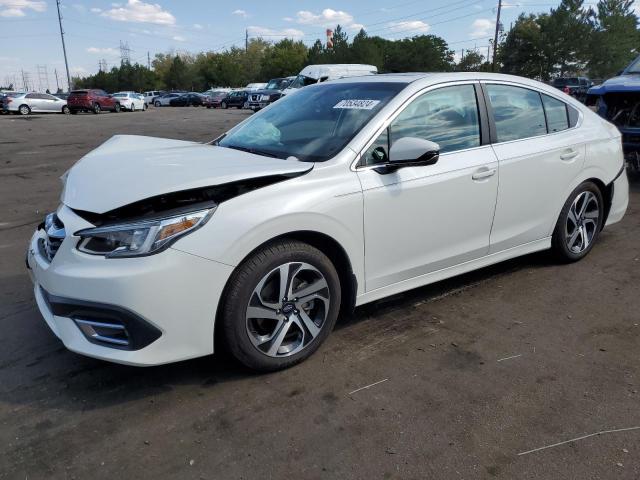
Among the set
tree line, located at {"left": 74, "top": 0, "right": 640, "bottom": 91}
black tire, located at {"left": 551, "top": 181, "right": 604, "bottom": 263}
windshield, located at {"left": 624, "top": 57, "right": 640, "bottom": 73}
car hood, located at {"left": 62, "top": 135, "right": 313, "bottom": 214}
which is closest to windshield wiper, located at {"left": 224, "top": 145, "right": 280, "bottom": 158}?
car hood, located at {"left": 62, "top": 135, "right": 313, "bottom": 214}

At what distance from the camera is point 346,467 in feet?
7.56

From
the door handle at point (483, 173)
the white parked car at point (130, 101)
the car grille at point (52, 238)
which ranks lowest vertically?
the white parked car at point (130, 101)

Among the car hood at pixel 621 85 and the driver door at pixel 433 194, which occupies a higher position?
the car hood at pixel 621 85

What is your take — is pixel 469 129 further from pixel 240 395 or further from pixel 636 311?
pixel 240 395

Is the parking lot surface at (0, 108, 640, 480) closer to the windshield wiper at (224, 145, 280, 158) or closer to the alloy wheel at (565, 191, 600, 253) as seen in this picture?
the alloy wheel at (565, 191, 600, 253)

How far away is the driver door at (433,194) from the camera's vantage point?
3279 millimetres

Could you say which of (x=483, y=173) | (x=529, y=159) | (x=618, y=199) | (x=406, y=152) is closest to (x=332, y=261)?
(x=406, y=152)

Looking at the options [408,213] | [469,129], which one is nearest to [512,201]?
[469,129]

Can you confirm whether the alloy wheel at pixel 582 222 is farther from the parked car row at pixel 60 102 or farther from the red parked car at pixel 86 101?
the red parked car at pixel 86 101

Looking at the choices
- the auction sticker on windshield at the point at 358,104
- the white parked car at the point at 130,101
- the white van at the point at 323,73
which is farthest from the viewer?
the white parked car at the point at 130,101

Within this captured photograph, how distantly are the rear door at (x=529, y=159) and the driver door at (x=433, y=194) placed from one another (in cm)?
15

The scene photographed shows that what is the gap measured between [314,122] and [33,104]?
34919 millimetres

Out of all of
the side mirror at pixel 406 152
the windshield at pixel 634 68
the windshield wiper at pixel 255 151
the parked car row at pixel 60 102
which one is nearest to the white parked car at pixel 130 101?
the parked car row at pixel 60 102

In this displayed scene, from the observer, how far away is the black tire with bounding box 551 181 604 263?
177 inches
